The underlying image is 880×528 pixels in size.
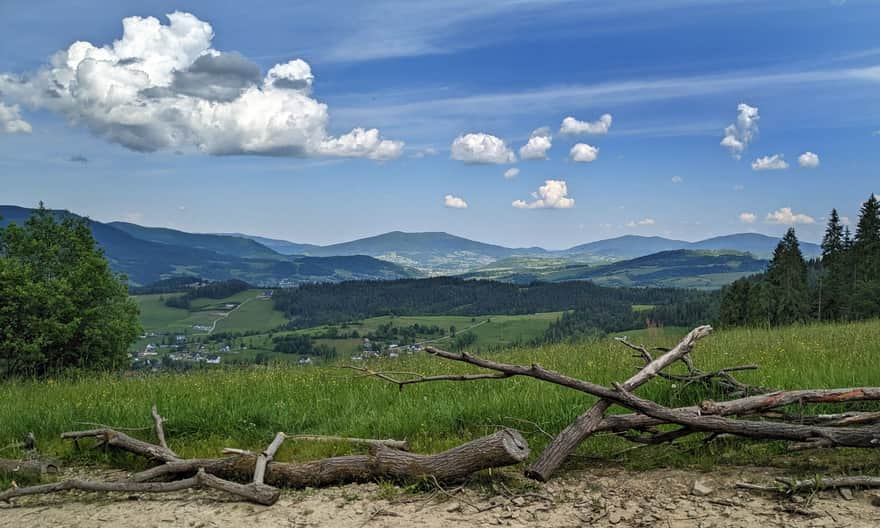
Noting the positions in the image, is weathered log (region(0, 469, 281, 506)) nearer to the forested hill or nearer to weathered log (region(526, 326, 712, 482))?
weathered log (region(526, 326, 712, 482))

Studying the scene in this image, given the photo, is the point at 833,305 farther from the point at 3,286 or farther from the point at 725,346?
the point at 3,286

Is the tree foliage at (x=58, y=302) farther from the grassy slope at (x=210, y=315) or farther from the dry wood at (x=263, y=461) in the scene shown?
the grassy slope at (x=210, y=315)

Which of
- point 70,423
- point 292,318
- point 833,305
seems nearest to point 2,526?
point 70,423

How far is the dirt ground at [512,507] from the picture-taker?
4777mm

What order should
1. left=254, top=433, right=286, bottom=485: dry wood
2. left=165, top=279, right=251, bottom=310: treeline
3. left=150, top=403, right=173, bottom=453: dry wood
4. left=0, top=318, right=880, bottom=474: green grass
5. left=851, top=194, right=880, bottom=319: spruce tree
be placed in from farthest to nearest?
left=165, top=279, right=251, bottom=310: treeline
left=851, top=194, right=880, bottom=319: spruce tree
left=150, top=403, right=173, bottom=453: dry wood
left=0, top=318, right=880, bottom=474: green grass
left=254, top=433, right=286, bottom=485: dry wood

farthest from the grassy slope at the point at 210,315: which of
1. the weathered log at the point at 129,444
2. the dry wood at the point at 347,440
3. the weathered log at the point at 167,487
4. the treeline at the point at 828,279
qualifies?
the weathered log at the point at 167,487

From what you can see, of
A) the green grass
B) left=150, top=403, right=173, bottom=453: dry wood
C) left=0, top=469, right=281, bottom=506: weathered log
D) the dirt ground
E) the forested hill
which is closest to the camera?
the dirt ground

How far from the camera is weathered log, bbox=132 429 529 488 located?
5559mm

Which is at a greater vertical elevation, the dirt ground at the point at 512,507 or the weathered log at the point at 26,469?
the dirt ground at the point at 512,507

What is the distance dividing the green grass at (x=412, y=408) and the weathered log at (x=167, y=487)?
1.10 metres

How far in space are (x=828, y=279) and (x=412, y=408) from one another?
197 ft

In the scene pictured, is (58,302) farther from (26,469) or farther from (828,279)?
(828,279)

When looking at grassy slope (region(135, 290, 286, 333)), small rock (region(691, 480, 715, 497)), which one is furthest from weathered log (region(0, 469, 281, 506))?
grassy slope (region(135, 290, 286, 333))

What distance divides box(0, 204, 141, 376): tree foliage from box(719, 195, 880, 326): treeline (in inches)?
1914
